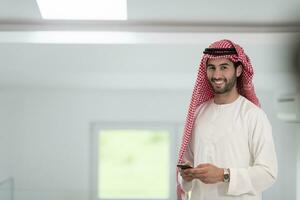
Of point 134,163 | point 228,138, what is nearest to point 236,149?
point 228,138

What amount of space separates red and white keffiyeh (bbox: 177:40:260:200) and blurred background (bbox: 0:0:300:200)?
121 centimetres

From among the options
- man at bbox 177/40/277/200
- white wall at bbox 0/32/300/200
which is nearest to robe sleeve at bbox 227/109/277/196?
man at bbox 177/40/277/200

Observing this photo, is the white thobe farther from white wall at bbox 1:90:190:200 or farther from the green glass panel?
the green glass panel

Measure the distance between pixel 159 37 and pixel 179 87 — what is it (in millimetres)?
1317

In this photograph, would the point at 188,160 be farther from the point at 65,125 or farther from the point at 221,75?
the point at 65,125

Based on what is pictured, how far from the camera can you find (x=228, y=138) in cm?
153

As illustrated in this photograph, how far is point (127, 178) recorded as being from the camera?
16.4 ft

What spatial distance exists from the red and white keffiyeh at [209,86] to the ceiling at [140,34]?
121cm

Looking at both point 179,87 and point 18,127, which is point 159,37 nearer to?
point 179,87

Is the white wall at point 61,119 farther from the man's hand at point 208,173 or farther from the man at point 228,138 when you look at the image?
the man's hand at point 208,173

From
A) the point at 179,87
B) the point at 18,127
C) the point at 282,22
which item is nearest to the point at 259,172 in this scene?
the point at 282,22

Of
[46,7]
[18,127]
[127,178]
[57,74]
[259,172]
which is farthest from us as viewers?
[127,178]

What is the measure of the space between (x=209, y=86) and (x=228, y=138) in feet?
0.67

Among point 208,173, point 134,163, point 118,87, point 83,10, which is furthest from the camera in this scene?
point 134,163
